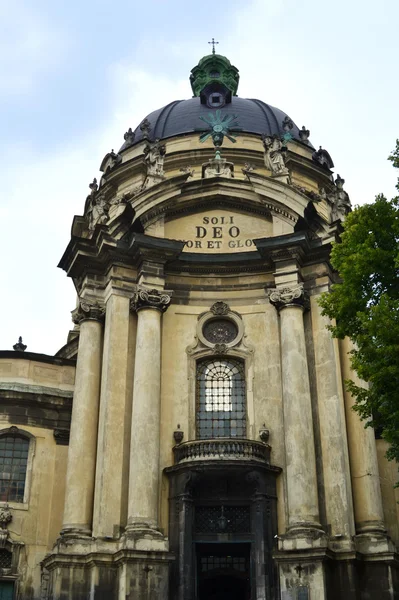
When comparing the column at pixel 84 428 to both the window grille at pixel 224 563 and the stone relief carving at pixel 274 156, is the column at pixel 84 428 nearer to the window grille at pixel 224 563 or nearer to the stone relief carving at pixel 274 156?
the window grille at pixel 224 563

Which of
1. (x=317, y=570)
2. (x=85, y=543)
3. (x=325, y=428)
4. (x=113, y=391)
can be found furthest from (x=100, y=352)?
(x=317, y=570)

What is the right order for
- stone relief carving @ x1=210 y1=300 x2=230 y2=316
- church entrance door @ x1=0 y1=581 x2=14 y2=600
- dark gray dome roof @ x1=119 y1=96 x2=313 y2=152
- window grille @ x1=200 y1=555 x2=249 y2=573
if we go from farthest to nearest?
dark gray dome roof @ x1=119 y1=96 x2=313 y2=152 → stone relief carving @ x1=210 y1=300 x2=230 y2=316 → church entrance door @ x1=0 y1=581 x2=14 y2=600 → window grille @ x1=200 y1=555 x2=249 y2=573

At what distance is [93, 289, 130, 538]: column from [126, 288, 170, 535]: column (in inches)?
18.1

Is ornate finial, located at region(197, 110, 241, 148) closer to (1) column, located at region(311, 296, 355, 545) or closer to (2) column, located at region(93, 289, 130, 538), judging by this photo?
(2) column, located at region(93, 289, 130, 538)

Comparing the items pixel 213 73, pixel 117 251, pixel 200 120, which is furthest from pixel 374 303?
pixel 213 73

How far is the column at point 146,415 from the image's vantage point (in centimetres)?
2241

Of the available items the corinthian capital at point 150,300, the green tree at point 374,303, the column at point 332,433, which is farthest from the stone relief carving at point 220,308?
the green tree at point 374,303

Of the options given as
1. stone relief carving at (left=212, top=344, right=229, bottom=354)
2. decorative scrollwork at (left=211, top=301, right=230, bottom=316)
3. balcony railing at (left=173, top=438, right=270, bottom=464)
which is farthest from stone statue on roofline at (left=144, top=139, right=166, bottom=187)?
balcony railing at (left=173, top=438, right=270, bottom=464)

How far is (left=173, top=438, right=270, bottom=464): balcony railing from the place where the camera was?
23141mm

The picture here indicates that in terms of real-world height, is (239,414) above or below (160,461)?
above

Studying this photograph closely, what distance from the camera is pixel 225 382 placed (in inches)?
1021

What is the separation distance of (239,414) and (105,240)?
756 centimetres

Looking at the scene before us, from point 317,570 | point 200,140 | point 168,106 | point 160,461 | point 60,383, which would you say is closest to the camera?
point 317,570

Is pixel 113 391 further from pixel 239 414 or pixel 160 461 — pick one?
pixel 239 414
